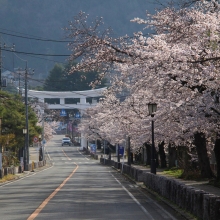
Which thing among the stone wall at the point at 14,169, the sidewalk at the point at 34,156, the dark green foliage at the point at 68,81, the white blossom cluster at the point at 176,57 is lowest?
the stone wall at the point at 14,169

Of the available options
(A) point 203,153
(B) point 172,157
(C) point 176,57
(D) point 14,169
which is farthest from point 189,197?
(B) point 172,157

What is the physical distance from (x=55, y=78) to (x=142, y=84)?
362 ft

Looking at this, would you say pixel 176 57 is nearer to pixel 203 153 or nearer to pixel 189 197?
pixel 189 197

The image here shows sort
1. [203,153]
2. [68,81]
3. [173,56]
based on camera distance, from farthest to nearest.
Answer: [68,81]
[203,153]
[173,56]

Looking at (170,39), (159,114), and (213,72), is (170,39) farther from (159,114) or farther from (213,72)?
(159,114)

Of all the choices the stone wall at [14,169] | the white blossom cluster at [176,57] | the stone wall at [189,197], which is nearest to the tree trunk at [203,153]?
the white blossom cluster at [176,57]

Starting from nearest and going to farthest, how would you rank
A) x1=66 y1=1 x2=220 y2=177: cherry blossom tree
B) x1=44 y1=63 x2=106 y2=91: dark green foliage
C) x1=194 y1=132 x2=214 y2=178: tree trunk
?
x1=66 y1=1 x2=220 y2=177: cherry blossom tree, x1=194 y1=132 x2=214 y2=178: tree trunk, x1=44 y1=63 x2=106 y2=91: dark green foliage

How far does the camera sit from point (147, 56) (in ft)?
67.9

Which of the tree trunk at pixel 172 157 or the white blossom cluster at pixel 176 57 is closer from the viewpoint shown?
the white blossom cluster at pixel 176 57

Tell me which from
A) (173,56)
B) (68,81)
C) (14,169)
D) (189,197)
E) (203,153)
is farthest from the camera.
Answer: (68,81)

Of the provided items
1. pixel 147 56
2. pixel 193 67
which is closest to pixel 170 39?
pixel 147 56

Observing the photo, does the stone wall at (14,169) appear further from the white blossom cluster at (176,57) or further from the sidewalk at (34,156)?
the white blossom cluster at (176,57)

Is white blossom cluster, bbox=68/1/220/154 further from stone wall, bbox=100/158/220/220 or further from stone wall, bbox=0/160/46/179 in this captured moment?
stone wall, bbox=0/160/46/179

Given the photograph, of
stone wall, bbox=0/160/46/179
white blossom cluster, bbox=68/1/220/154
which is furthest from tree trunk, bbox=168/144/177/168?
white blossom cluster, bbox=68/1/220/154
